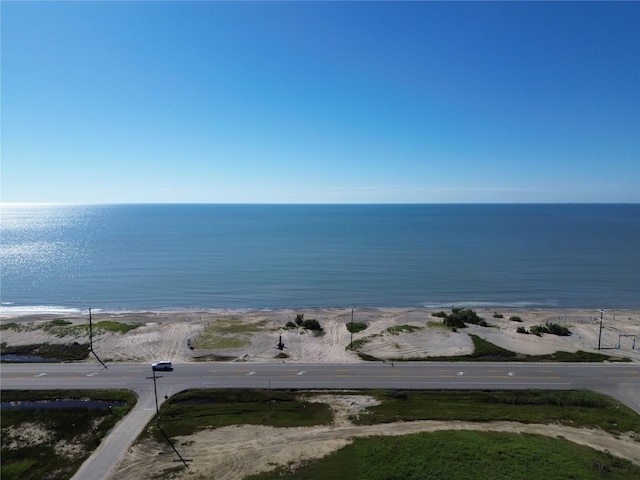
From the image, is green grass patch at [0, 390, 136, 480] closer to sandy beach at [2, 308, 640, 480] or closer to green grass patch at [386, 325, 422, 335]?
sandy beach at [2, 308, 640, 480]

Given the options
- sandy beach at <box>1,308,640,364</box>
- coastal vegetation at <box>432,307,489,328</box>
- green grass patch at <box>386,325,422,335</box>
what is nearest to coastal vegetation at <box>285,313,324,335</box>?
sandy beach at <box>1,308,640,364</box>

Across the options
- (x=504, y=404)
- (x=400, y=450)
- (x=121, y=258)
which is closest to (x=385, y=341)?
(x=504, y=404)

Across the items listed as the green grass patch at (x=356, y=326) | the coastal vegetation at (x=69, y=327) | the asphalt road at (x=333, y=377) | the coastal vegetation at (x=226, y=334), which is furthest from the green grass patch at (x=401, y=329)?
the coastal vegetation at (x=69, y=327)

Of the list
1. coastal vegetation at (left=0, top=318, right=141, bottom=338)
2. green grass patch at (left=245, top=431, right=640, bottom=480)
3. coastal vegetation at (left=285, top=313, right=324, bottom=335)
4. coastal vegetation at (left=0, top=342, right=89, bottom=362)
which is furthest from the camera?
coastal vegetation at (left=285, top=313, right=324, bottom=335)

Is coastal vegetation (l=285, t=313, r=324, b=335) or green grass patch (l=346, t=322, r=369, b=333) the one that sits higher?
coastal vegetation (l=285, t=313, r=324, b=335)

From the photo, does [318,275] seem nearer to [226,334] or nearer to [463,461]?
[226,334]

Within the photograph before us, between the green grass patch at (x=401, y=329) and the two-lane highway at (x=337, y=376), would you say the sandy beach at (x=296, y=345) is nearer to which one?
the green grass patch at (x=401, y=329)

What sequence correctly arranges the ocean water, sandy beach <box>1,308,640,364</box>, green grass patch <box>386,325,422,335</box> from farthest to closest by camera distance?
the ocean water
green grass patch <box>386,325,422,335</box>
sandy beach <box>1,308,640,364</box>
